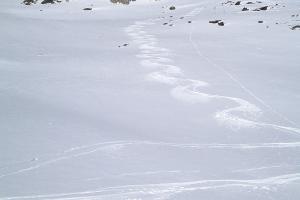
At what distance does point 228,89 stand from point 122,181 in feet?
14.7

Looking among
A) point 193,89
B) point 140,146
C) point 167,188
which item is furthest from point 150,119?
point 167,188

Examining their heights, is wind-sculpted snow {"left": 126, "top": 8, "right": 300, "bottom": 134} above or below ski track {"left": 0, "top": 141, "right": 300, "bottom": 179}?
below

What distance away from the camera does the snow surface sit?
14.3 ft

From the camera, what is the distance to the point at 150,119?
6.57 metres

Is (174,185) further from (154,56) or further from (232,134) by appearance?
(154,56)

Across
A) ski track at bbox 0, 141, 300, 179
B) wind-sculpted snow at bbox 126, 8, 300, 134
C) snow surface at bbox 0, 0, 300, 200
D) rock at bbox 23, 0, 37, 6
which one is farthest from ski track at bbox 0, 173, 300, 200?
rock at bbox 23, 0, 37, 6

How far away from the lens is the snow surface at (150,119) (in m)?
4.37

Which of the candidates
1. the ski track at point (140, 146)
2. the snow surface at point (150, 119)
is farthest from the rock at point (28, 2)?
the ski track at point (140, 146)

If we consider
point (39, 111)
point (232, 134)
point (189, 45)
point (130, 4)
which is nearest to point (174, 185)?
point (232, 134)

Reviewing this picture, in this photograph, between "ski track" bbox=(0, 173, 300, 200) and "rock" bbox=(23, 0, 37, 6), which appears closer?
"ski track" bbox=(0, 173, 300, 200)

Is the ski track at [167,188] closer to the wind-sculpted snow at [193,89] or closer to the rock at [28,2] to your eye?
the wind-sculpted snow at [193,89]

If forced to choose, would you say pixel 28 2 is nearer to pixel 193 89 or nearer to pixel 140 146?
pixel 193 89

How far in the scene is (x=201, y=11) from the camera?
25.5 m

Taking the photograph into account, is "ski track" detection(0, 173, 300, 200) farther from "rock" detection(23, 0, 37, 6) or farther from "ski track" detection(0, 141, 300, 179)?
"rock" detection(23, 0, 37, 6)
